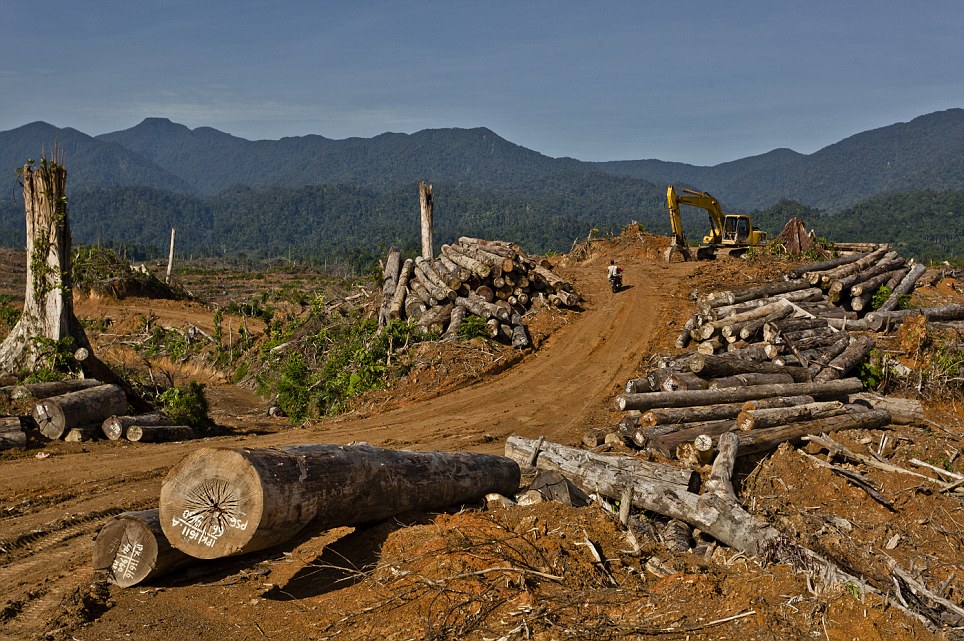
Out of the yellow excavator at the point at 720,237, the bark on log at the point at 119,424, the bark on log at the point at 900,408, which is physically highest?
the yellow excavator at the point at 720,237

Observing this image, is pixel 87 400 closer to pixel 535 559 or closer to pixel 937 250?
pixel 535 559

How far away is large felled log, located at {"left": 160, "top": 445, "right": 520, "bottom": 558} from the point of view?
5207 millimetres

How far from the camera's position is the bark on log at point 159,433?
11148 millimetres

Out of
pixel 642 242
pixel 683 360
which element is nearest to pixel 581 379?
pixel 683 360

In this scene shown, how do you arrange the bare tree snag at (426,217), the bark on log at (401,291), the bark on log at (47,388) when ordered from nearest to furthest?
the bark on log at (47,388)
the bark on log at (401,291)
the bare tree snag at (426,217)

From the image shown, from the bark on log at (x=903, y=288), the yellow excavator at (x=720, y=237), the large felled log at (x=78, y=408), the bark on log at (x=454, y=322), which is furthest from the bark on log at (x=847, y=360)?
the yellow excavator at (x=720, y=237)

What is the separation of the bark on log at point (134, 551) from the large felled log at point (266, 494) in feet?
1.37

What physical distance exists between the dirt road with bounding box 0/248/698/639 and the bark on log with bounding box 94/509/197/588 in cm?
18

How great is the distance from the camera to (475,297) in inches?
704

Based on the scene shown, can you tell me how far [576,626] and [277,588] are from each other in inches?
99.4

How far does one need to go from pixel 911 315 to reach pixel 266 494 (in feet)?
51.7

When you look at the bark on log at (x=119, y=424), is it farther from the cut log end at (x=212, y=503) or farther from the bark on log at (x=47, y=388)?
the cut log end at (x=212, y=503)

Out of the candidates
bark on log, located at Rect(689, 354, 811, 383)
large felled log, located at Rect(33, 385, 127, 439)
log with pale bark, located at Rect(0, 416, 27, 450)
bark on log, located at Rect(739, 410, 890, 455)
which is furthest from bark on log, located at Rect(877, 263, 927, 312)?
log with pale bark, located at Rect(0, 416, 27, 450)

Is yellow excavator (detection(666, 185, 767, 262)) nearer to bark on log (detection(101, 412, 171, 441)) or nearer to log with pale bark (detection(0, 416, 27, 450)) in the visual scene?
bark on log (detection(101, 412, 171, 441))
